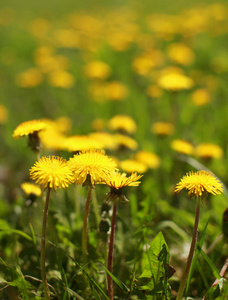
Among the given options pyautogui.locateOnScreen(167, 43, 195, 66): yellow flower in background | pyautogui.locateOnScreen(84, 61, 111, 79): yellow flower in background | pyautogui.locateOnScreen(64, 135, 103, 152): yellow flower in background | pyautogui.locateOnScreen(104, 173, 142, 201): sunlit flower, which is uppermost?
pyautogui.locateOnScreen(167, 43, 195, 66): yellow flower in background

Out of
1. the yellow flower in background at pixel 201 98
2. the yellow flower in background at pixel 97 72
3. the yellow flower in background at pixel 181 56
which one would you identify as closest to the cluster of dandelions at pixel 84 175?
the yellow flower in background at pixel 201 98

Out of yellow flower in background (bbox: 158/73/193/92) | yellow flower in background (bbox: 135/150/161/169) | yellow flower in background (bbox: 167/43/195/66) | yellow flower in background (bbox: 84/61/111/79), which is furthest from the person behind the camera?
yellow flower in background (bbox: 167/43/195/66)

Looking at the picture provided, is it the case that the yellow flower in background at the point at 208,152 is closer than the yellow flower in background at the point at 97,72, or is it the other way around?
the yellow flower in background at the point at 208,152

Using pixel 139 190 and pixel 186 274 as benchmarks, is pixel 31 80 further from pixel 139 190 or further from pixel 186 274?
pixel 186 274

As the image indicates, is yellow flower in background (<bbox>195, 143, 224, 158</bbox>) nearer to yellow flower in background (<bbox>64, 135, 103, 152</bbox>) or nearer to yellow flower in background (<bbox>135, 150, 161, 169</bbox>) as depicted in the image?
yellow flower in background (<bbox>135, 150, 161, 169</bbox>)

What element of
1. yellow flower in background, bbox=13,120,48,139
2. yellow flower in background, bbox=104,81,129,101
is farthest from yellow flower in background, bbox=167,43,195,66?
yellow flower in background, bbox=13,120,48,139

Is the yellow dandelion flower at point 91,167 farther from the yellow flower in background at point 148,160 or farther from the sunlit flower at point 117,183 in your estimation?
the yellow flower in background at point 148,160

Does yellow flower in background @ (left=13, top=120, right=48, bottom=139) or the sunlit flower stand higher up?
yellow flower in background @ (left=13, top=120, right=48, bottom=139)

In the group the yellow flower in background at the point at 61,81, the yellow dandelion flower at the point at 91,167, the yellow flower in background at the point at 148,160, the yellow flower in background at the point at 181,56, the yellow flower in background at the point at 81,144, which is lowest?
the yellow dandelion flower at the point at 91,167

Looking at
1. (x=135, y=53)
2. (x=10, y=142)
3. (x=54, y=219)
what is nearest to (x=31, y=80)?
(x=10, y=142)
